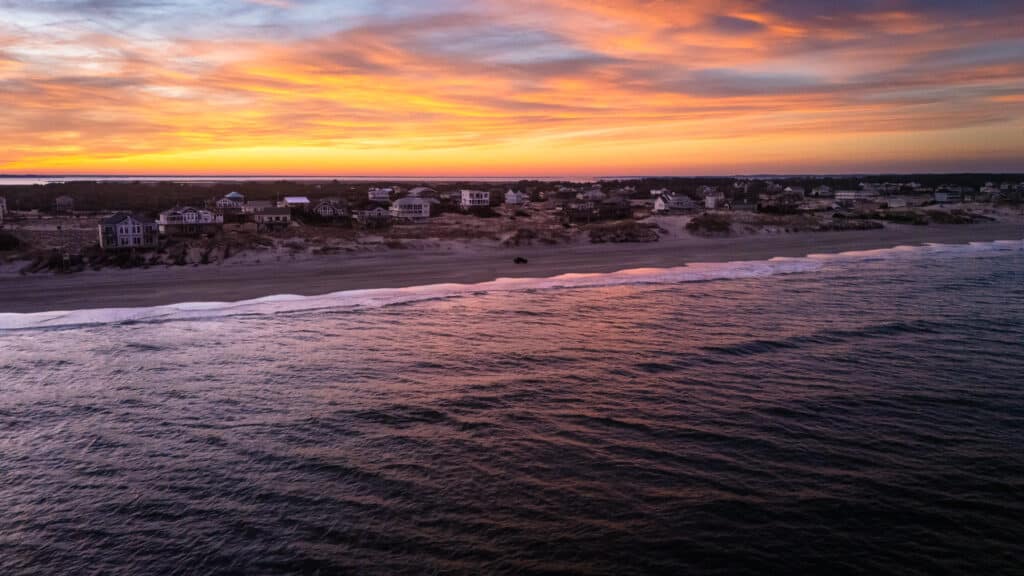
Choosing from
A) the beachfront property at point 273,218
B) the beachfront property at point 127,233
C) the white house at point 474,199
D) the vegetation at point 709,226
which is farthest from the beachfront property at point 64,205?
the vegetation at point 709,226

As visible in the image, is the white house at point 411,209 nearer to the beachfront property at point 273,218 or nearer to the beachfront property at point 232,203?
the beachfront property at point 273,218

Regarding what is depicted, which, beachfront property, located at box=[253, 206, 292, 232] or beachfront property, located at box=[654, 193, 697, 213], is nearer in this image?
beachfront property, located at box=[253, 206, 292, 232]

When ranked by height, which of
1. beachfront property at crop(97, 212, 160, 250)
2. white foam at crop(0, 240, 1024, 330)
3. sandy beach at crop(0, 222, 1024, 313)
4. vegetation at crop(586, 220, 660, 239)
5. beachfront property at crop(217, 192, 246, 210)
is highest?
beachfront property at crop(217, 192, 246, 210)

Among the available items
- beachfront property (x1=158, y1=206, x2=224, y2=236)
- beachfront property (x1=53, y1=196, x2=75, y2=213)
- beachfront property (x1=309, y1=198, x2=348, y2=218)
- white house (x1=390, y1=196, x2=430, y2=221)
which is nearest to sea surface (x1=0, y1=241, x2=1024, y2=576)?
beachfront property (x1=158, y1=206, x2=224, y2=236)

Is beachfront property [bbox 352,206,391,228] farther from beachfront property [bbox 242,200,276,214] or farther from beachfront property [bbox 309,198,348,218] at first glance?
beachfront property [bbox 242,200,276,214]

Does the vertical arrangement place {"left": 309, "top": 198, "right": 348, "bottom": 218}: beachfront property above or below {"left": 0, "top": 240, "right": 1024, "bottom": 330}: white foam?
above

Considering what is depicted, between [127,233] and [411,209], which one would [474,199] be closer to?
[411,209]

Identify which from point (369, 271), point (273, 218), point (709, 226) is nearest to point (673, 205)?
point (709, 226)
